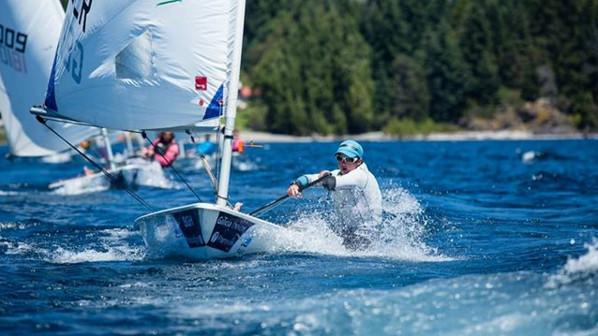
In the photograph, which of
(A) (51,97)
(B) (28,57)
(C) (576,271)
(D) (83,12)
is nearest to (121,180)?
(B) (28,57)

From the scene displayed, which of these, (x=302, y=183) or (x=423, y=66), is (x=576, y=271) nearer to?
(x=302, y=183)

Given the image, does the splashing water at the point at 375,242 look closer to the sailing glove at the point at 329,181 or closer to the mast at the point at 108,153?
the sailing glove at the point at 329,181

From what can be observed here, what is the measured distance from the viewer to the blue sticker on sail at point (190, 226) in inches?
495

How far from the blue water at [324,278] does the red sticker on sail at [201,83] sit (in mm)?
2198

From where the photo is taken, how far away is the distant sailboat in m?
12.9

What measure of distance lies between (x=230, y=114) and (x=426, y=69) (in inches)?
3984

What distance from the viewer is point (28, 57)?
76.2 feet

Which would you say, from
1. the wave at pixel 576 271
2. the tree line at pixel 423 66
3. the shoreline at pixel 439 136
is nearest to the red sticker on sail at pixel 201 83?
the wave at pixel 576 271

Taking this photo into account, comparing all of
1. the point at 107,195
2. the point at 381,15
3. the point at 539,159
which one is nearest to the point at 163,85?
the point at 107,195

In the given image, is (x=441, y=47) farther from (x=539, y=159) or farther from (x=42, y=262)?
(x=42, y=262)

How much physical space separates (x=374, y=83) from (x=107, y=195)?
88.2m

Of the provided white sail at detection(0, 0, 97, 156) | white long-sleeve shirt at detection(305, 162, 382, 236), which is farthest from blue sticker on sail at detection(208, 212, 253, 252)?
white sail at detection(0, 0, 97, 156)

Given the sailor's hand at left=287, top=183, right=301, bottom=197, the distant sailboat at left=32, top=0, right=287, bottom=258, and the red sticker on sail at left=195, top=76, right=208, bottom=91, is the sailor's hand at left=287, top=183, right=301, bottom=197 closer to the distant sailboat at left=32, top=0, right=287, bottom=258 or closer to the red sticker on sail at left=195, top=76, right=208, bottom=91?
the distant sailboat at left=32, top=0, right=287, bottom=258

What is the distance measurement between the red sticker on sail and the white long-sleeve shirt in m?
1.78
